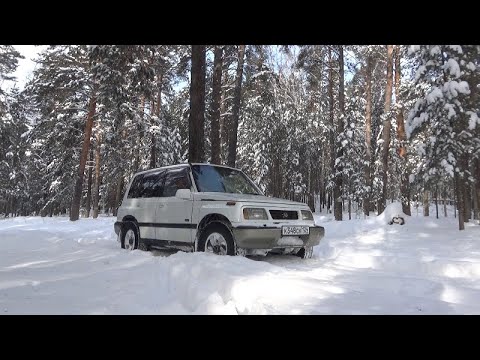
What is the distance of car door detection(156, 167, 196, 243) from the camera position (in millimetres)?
7531

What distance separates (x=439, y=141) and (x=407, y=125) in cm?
101

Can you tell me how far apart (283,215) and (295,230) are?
1.14 feet

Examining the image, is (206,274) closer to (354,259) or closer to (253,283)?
(253,283)

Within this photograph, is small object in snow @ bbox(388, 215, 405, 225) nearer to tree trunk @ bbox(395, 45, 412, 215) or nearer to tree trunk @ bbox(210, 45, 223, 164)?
tree trunk @ bbox(210, 45, 223, 164)

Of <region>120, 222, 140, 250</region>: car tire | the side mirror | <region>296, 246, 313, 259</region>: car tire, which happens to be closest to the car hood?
the side mirror

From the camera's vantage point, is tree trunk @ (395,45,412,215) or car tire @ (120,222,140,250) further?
tree trunk @ (395,45,412,215)

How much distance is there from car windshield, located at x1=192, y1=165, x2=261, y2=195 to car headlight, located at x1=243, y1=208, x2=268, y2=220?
3.73 feet

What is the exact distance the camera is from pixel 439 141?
37.0 ft

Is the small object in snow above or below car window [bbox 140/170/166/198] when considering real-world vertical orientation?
below

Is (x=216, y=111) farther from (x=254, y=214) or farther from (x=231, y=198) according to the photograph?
(x=254, y=214)

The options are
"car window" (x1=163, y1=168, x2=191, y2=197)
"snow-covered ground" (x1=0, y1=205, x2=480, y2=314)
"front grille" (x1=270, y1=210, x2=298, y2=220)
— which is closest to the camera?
"snow-covered ground" (x1=0, y1=205, x2=480, y2=314)

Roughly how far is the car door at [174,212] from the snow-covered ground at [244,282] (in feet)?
2.34
